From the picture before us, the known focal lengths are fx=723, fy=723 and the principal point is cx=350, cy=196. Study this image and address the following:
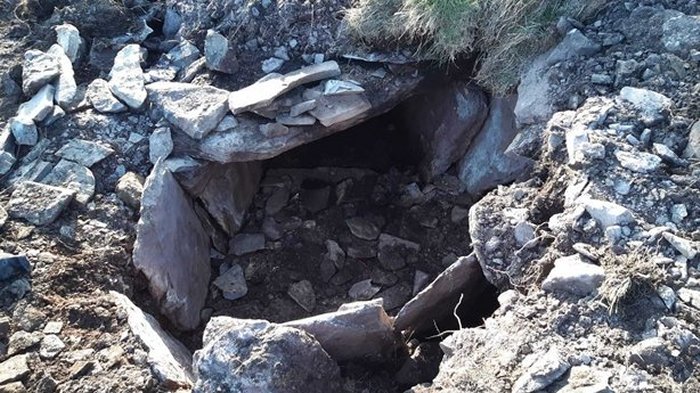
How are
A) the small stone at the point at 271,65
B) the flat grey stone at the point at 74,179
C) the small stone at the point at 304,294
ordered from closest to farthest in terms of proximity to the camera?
the flat grey stone at the point at 74,179
the small stone at the point at 304,294
the small stone at the point at 271,65

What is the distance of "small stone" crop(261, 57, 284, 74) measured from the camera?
4.23m

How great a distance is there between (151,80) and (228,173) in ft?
2.32

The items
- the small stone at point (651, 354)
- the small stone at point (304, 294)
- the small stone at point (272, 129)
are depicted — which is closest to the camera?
the small stone at point (651, 354)

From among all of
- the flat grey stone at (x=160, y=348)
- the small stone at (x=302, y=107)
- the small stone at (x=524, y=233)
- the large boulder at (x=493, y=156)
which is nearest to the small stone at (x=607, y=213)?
the small stone at (x=524, y=233)

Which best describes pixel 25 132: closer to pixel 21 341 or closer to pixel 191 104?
pixel 191 104

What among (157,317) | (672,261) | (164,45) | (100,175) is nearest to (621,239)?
(672,261)

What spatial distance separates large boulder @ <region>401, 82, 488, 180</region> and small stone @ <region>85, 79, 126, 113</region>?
189 cm

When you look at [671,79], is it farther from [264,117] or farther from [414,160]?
[264,117]

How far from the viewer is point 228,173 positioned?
4.42 meters

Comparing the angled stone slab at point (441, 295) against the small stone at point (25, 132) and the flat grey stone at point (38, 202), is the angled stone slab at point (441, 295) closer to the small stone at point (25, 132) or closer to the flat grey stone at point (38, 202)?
the flat grey stone at point (38, 202)

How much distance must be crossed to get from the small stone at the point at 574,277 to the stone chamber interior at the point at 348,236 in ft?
2.35

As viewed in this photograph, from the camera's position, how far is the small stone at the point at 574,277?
114 inches

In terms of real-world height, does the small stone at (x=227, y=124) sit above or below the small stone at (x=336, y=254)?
above

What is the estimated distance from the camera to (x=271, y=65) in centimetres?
425
